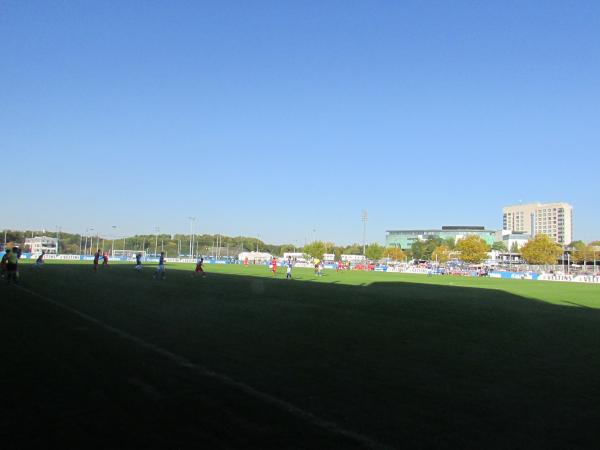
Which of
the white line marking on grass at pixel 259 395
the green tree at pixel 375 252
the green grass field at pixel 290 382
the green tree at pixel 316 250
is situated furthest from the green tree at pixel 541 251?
the white line marking on grass at pixel 259 395

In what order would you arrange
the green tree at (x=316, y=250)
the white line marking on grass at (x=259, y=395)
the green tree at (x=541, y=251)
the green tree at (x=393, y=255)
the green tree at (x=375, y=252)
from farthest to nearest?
the green tree at (x=393, y=255) → the green tree at (x=375, y=252) → the green tree at (x=316, y=250) → the green tree at (x=541, y=251) → the white line marking on grass at (x=259, y=395)

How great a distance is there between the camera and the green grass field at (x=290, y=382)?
196 inches

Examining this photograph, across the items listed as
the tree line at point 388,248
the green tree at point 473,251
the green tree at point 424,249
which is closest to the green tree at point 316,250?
the tree line at point 388,248

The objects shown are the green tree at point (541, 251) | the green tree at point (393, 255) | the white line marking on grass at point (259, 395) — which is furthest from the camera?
the green tree at point (393, 255)

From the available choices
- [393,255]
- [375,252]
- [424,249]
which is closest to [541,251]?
[375,252]

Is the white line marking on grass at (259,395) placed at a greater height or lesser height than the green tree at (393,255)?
lesser

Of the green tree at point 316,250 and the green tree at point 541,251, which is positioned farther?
the green tree at point 316,250

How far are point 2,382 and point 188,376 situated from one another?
2.38 meters

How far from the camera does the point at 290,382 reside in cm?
688

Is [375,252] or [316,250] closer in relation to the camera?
[316,250]

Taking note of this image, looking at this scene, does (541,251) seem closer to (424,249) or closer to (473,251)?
(473,251)

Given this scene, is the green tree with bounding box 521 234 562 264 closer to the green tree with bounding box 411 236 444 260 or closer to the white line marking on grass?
the green tree with bounding box 411 236 444 260

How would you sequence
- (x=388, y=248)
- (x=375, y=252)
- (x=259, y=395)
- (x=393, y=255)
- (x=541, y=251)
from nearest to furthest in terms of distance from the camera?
(x=259, y=395)
(x=541, y=251)
(x=375, y=252)
(x=393, y=255)
(x=388, y=248)

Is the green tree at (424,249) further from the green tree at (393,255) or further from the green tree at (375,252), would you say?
the green tree at (375,252)
